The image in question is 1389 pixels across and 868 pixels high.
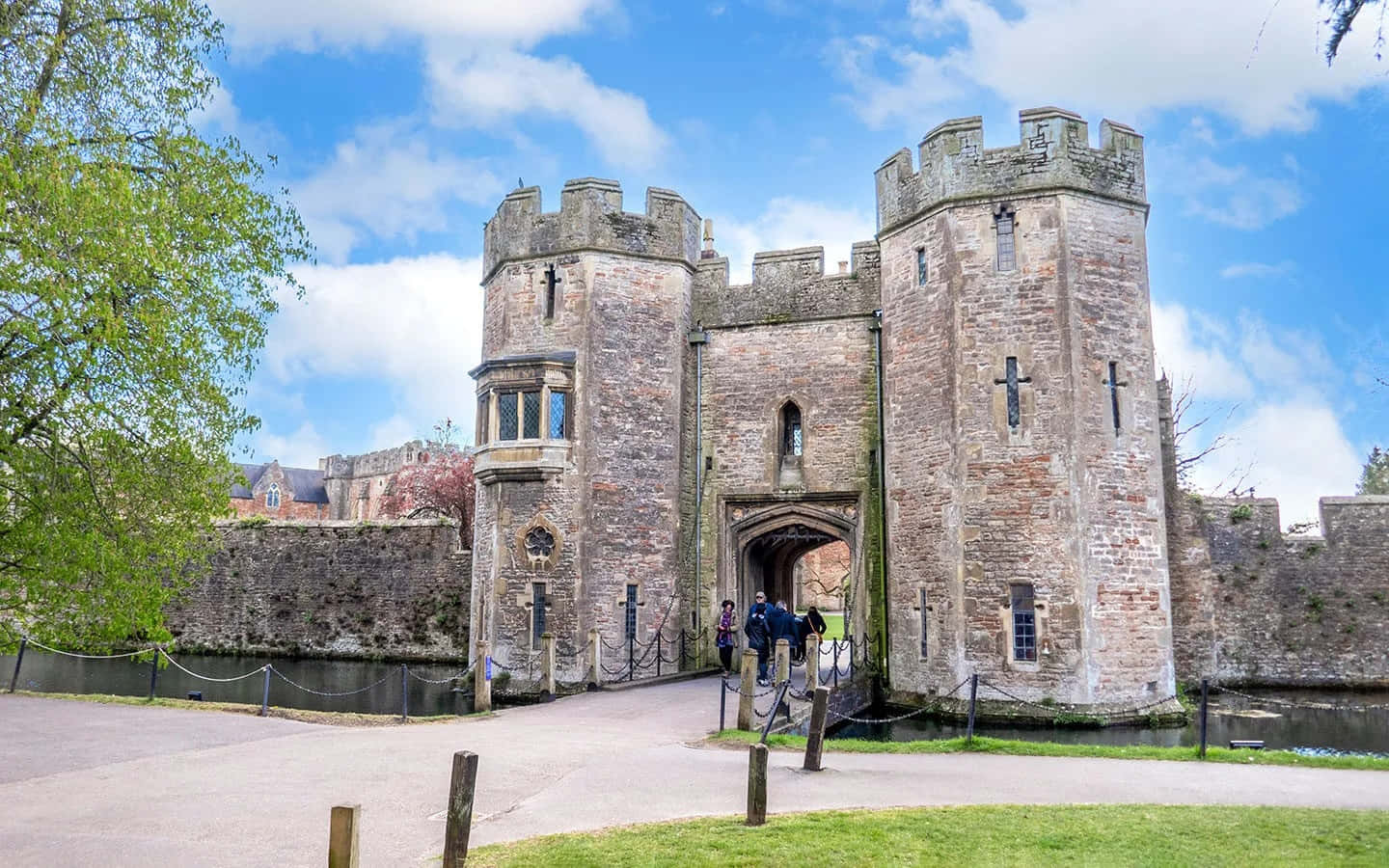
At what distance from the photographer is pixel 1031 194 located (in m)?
17.8

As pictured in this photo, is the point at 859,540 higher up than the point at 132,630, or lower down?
higher up

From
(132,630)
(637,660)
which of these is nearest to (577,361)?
(637,660)

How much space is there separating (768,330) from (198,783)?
14577mm

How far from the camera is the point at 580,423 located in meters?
19.9

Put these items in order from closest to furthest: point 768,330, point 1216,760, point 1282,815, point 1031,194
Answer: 1. point 1282,815
2. point 1216,760
3. point 1031,194
4. point 768,330

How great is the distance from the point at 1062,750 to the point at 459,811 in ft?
26.9

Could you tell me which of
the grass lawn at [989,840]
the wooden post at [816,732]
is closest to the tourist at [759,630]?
the wooden post at [816,732]

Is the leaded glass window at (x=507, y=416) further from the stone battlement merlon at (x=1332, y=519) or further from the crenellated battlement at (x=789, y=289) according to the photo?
the stone battlement merlon at (x=1332, y=519)

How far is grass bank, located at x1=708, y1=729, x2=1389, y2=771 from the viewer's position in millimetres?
11148

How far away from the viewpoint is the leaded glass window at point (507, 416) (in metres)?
20.0

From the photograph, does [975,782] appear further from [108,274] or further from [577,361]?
[577,361]

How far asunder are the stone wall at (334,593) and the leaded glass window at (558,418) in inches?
415

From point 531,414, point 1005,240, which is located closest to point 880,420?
point 1005,240

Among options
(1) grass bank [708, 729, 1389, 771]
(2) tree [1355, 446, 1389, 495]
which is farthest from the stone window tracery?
(2) tree [1355, 446, 1389, 495]
